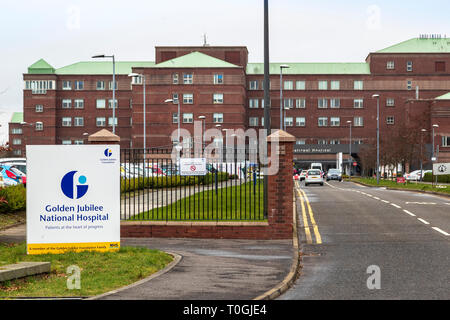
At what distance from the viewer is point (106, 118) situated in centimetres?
11212

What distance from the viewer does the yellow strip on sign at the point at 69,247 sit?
515 inches

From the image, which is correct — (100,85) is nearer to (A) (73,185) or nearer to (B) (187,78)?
(B) (187,78)

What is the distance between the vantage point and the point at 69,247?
520 inches

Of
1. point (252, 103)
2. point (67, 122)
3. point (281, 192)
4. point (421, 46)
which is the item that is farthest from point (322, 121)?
point (281, 192)

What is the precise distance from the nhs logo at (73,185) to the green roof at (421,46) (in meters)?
102

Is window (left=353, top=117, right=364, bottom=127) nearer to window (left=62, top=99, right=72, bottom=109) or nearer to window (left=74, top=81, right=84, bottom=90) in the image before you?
window (left=74, top=81, right=84, bottom=90)

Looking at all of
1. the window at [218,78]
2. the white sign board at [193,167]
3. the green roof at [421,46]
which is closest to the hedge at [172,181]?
the white sign board at [193,167]

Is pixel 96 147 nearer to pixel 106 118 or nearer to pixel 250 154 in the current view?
pixel 250 154

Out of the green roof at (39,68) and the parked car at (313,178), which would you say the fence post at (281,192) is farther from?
the green roof at (39,68)

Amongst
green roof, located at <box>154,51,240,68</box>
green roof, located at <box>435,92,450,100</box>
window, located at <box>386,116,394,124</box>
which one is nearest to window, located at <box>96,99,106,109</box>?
green roof, located at <box>154,51,240,68</box>

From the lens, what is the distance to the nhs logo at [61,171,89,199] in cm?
1320

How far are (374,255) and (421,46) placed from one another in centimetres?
10273

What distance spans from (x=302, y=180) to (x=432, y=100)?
107ft
